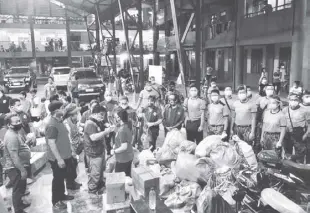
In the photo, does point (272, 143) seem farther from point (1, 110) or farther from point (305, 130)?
point (1, 110)

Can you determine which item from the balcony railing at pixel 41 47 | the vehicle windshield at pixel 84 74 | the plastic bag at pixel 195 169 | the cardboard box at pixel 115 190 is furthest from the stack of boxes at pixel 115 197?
the balcony railing at pixel 41 47

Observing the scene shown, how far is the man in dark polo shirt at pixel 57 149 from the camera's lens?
4277 millimetres

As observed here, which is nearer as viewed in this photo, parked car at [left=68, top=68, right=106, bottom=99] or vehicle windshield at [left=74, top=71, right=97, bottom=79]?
parked car at [left=68, top=68, right=106, bottom=99]

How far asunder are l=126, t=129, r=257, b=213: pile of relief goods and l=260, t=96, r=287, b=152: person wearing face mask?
0.60 meters

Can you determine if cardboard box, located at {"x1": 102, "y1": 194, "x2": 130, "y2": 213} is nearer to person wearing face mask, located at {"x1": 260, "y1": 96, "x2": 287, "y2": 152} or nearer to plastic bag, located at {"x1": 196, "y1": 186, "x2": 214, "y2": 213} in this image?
plastic bag, located at {"x1": 196, "y1": 186, "x2": 214, "y2": 213}

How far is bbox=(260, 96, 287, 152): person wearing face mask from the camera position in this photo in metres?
5.11

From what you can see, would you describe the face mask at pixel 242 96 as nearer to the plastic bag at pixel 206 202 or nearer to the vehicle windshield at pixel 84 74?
the plastic bag at pixel 206 202

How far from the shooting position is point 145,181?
154 inches

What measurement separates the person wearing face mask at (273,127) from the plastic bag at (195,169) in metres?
1.39

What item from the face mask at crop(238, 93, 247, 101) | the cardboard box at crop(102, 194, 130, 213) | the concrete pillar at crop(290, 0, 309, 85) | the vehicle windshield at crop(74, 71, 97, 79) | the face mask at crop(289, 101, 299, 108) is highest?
the concrete pillar at crop(290, 0, 309, 85)

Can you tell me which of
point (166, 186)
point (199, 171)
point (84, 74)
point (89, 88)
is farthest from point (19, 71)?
point (199, 171)

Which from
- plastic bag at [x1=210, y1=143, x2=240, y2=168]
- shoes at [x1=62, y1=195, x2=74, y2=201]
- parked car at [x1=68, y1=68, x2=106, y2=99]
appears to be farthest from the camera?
parked car at [x1=68, y1=68, x2=106, y2=99]

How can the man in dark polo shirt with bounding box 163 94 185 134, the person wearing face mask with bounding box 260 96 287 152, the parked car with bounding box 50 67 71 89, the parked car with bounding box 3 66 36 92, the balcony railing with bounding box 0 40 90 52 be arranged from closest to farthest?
1. the person wearing face mask with bounding box 260 96 287 152
2. the man in dark polo shirt with bounding box 163 94 185 134
3. the parked car with bounding box 3 66 36 92
4. the parked car with bounding box 50 67 71 89
5. the balcony railing with bounding box 0 40 90 52

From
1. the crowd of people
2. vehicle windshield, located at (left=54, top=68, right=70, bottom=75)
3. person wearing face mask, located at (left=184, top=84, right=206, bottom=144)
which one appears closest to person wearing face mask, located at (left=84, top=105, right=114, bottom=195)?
the crowd of people
